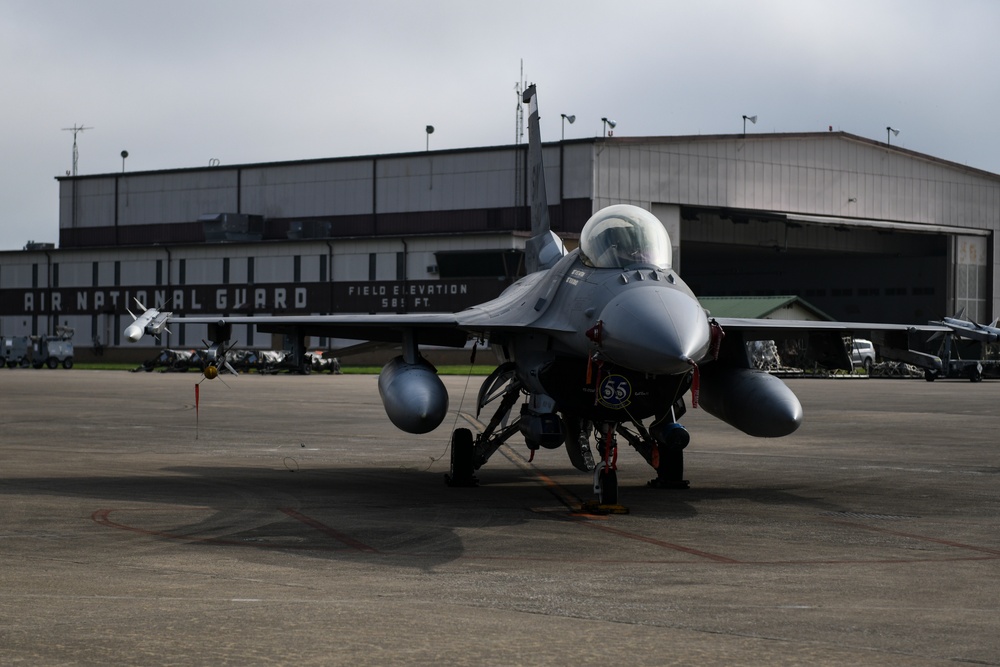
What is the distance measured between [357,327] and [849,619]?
9866 millimetres

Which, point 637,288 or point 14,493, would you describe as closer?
point 637,288

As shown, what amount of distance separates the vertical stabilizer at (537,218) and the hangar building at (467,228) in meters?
44.0

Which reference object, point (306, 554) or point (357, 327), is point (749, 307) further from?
point (306, 554)

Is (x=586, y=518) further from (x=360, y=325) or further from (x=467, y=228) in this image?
(x=467, y=228)

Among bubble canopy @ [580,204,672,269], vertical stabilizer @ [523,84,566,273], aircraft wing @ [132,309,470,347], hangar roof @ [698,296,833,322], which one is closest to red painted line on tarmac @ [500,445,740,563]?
aircraft wing @ [132,309,470,347]

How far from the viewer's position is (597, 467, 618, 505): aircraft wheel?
43.4 feet

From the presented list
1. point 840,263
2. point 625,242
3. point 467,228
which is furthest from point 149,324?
point 840,263

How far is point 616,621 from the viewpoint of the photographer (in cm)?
755

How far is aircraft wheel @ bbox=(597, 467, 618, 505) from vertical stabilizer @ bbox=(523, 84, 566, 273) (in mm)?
4811

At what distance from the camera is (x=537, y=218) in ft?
63.6

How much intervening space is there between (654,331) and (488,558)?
291cm

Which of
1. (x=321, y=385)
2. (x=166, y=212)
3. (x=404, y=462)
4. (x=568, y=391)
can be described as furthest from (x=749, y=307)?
(x=568, y=391)

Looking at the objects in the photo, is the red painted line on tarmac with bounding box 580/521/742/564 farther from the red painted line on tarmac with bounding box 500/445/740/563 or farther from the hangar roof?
the hangar roof

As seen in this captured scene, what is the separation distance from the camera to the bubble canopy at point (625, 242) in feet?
44.2
